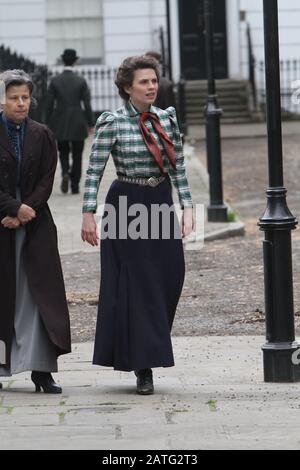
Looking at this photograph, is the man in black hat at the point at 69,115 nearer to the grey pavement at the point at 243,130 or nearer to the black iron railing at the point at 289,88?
the grey pavement at the point at 243,130

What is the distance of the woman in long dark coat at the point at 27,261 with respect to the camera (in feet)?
25.7

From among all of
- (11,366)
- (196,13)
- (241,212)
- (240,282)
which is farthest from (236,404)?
(196,13)

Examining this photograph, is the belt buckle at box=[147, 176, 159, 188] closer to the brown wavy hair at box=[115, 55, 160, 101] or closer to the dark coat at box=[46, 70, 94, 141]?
the brown wavy hair at box=[115, 55, 160, 101]

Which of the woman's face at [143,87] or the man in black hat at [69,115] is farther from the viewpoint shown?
the man in black hat at [69,115]

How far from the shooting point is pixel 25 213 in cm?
777

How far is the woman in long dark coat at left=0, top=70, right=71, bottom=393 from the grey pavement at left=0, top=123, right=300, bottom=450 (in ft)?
0.80

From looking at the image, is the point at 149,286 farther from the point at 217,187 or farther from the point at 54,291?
the point at 217,187

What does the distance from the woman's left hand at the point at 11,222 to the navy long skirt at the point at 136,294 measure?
0.49 meters

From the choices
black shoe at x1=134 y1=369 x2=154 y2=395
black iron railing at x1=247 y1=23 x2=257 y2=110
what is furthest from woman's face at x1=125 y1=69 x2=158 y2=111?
black iron railing at x1=247 y1=23 x2=257 y2=110

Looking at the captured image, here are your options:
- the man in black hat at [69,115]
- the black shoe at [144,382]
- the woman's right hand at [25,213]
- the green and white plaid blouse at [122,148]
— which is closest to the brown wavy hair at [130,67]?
the green and white plaid blouse at [122,148]

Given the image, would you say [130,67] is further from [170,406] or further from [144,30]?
[144,30]

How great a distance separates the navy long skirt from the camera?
777 cm

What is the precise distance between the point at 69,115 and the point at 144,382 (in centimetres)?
1177

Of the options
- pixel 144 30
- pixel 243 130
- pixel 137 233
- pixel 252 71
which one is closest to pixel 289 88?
pixel 252 71
